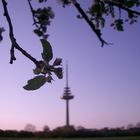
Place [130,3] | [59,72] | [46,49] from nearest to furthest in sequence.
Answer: [46,49], [59,72], [130,3]

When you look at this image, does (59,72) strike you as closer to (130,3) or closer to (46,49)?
(46,49)

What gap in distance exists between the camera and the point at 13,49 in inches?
156

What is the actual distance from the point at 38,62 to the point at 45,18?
6679 mm

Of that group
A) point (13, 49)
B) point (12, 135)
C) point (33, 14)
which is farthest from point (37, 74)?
point (12, 135)

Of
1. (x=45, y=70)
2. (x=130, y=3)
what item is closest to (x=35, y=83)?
(x=45, y=70)

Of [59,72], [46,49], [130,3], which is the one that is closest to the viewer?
[46,49]

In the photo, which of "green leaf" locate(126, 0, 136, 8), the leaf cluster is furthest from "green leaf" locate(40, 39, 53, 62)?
"green leaf" locate(126, 0, 136, 8)

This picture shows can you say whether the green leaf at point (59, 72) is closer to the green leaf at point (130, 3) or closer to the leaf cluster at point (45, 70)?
the leaf cluster at point (45, 70)

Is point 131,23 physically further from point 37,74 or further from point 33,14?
point 37,74

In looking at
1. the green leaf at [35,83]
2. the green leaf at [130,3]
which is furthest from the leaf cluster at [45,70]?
the green leaf at [130,3]

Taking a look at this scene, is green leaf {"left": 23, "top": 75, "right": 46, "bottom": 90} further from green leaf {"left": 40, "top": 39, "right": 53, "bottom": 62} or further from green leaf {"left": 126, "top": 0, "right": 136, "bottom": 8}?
green leaf {"left": 126, "top": 0, "right": 136, "bottom": 8}

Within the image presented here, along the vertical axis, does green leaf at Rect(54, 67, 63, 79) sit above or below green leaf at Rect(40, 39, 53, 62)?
below

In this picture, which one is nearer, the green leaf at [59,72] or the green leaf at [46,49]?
the green leaf at [46,49]

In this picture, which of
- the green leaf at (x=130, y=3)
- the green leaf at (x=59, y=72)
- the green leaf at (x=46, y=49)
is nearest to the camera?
the green leaf at (x=46, y=49)
